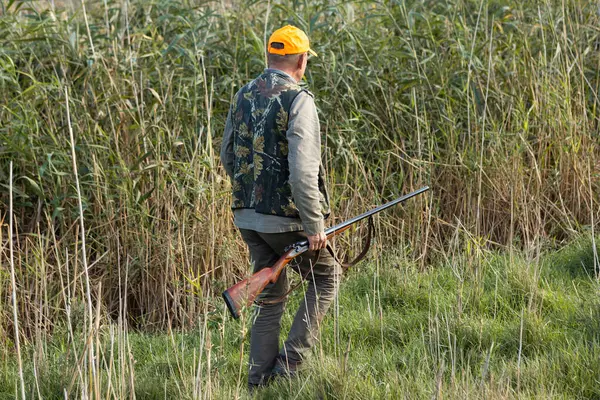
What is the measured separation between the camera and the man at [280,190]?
3.71 metres

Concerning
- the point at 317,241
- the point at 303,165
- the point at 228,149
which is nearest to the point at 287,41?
the point at 303,165

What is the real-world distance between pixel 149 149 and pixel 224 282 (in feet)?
3.35

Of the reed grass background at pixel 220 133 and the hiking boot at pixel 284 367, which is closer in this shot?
the hiking boot at pixel 284 367

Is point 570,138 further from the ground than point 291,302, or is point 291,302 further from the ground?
point 570,138

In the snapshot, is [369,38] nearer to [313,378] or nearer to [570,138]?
[570,138]

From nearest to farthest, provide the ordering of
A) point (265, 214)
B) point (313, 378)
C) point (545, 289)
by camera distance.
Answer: point (313, 378)
point (265, 214)
point (545, 289)

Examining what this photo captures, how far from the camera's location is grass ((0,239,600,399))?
134 inches

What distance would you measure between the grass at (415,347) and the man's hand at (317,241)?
0.95 feet

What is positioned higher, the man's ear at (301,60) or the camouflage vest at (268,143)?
the man's ear at (301,60)

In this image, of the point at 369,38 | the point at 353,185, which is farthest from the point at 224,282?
the point at 369,38

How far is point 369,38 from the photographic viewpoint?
6137mm

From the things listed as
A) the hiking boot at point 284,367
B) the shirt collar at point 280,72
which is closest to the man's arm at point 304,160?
the shirt collar at point 280,72

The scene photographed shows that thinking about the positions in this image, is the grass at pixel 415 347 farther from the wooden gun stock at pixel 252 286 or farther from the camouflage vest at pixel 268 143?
the camouflage vest at pixel 268 143

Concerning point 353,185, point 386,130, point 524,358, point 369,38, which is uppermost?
point 369,38
